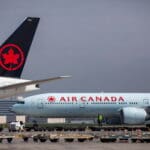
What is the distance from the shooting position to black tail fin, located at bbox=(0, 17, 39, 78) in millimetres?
46750

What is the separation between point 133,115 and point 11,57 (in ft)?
165

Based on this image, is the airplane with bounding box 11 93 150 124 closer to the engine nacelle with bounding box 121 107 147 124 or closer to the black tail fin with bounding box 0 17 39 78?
the engine nacelle with bounding box 121 107 147 124

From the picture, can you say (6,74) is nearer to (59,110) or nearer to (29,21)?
(29,21)

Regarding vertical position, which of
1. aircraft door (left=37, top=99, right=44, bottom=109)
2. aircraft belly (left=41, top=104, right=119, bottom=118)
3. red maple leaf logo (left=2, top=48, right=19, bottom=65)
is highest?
aircraft door (left=37, top=99, right=44, bottom=109)

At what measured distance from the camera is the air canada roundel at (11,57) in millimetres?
46750

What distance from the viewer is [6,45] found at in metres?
47.1

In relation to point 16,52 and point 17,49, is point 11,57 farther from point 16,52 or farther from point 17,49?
point 17,49

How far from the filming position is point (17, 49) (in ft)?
155

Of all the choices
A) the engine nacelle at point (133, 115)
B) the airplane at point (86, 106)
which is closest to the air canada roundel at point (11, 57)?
the airplane at point (86, 106)

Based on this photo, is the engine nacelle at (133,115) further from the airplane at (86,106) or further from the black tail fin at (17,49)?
the black tail fin at (17,49)

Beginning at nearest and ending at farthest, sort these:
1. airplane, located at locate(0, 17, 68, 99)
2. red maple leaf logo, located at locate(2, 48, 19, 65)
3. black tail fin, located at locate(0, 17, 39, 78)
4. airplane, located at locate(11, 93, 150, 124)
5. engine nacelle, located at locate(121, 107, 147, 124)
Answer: airplane, located at locate(0, 17, 68, 99) < black tail fin, located at locate(0, 17, 39, 78) < red maple leaf logo, located at locate(2, 48, 19, 65) < airplane, located at locate(11, 93, 150, 124) < engine nacelle, located at locate(121, 107, 147, 124)

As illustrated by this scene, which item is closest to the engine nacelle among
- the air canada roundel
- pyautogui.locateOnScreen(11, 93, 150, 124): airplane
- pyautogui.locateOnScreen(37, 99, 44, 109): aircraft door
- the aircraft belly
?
pyautogui.locateOnScreen(11, 93, 150, 124): airplane

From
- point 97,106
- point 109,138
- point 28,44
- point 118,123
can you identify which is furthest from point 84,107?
point 28,44

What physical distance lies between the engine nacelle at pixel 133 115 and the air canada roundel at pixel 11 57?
162 feet
